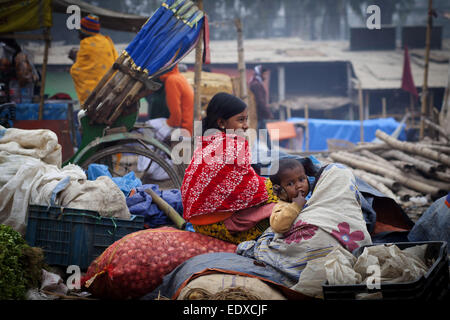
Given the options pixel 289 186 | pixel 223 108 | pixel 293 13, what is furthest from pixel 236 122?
pixel 293 13

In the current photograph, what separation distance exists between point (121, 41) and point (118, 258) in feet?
78.8

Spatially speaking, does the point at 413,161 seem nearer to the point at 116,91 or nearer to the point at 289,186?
the point at 116,91

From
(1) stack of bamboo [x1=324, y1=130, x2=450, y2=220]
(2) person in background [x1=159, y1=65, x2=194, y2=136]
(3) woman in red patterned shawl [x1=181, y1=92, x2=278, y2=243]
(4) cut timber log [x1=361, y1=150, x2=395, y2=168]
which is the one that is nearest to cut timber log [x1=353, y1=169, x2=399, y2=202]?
(1) stack of bamboo [x1=324, y1=130, x2=450, y2=220]

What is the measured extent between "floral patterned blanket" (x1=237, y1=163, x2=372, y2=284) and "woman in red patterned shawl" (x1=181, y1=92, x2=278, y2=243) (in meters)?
0.46

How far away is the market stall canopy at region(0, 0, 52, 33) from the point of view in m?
5.88

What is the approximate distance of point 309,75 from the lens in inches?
806

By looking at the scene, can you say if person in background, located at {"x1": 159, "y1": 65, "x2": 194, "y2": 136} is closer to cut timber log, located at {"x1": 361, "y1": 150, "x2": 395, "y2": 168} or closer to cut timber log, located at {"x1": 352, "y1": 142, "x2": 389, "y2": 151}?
cut timber log, located at {"x1": 361, "y1": 150, "x2": 395, "y2": 168}

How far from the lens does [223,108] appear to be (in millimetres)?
3570

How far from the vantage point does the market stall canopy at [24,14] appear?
5.88 m

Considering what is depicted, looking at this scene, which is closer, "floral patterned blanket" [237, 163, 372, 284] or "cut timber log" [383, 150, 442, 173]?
"floral patterned blanket" [237, 163, 372, 284]

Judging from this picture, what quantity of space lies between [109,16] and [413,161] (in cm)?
541
